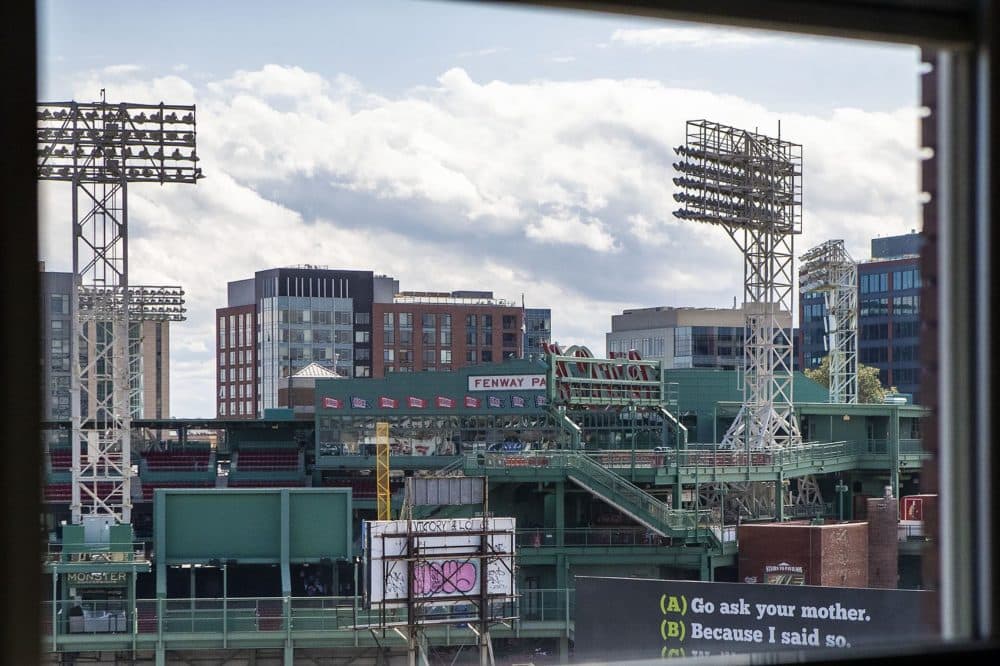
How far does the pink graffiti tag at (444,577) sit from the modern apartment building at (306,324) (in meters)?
90.0

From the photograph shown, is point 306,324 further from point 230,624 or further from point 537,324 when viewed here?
point 230,624

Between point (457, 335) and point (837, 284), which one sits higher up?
point (837, 284)

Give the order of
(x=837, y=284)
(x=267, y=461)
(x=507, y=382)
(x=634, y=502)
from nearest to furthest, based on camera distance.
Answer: (x=634, y=502)
(x=507, y=382)
(x=267, y=461)
(x=837, y=284)

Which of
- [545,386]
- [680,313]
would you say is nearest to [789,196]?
[545,386]

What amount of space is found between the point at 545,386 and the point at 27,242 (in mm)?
46602

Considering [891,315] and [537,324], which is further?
[537,324]

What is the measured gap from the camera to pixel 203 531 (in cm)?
4231

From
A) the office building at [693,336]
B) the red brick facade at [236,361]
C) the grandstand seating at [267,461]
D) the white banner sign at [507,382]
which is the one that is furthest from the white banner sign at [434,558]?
the red brick facade at [236,361]

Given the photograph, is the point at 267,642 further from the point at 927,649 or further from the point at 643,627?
the point at 927,649

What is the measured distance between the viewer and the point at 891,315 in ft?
313

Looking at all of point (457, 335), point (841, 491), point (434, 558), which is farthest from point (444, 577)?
point (457, 335)

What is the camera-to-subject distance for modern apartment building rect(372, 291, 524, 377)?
112 m

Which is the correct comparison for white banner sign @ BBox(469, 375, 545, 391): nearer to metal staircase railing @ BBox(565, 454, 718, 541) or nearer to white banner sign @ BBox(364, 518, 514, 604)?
metal staircase railing @ BBox(565, 454, 718, 541)

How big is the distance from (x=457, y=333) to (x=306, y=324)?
56.8ft
